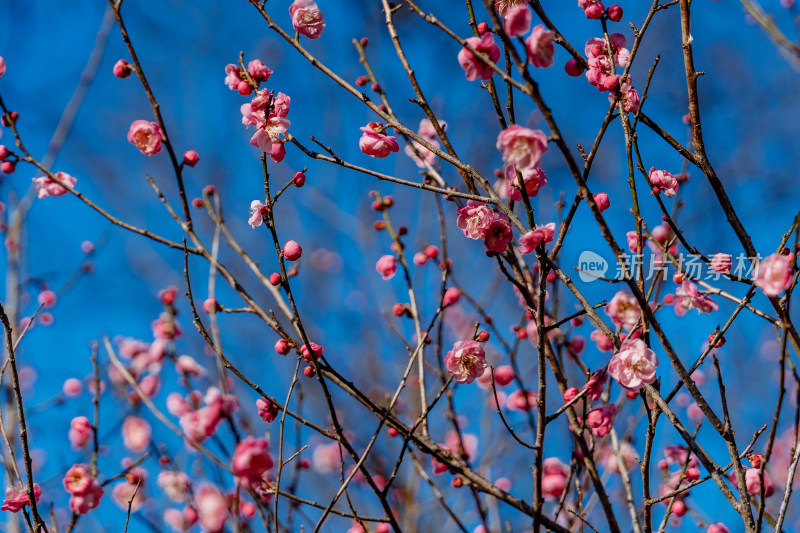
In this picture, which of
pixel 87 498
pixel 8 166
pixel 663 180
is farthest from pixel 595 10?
pixel 87 498

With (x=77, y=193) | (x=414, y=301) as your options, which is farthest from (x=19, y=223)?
(x=414, y=301)

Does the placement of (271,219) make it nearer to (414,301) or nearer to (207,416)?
(207,416)

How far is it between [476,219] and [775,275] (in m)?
0.75

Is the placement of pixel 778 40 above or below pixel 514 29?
above

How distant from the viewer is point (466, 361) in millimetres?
1891

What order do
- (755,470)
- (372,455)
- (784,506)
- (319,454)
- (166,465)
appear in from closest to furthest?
(784,506) → (755,470) → (166,465) → (372,455) → (319,454)

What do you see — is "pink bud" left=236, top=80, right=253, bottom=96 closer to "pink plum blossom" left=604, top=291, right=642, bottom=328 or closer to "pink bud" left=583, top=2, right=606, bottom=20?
"pink bud" left=583, top=2, right=606, bottom=20

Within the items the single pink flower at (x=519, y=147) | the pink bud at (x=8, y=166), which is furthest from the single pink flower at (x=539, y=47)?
the pink bud at (x=8, y=166)

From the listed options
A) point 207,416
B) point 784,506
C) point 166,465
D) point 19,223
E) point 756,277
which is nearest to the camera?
point 207,416

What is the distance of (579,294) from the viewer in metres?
1.54

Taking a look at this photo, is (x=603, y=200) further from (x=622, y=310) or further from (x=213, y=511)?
(x=213, y=511)

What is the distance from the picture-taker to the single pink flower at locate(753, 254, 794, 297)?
1.44 metres

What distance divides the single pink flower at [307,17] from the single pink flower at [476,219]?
81cm

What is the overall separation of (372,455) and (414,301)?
2587 mm
